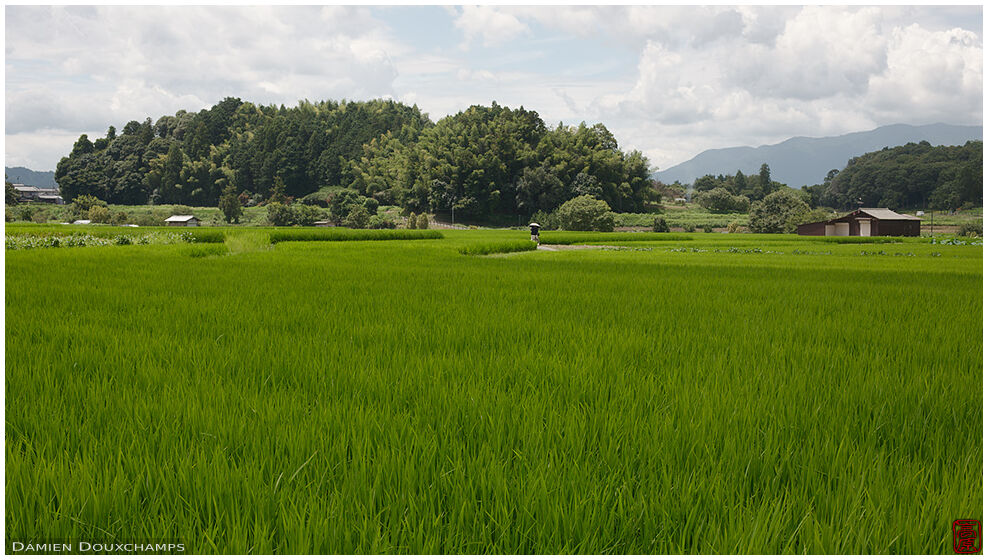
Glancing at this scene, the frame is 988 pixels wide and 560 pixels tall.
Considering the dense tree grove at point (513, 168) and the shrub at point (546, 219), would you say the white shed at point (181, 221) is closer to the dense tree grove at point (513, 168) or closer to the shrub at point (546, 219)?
the dense tree grove at point (513, 168)

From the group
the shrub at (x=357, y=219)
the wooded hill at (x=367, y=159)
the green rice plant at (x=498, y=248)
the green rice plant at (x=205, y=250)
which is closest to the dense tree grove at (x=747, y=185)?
the wooded hill at (x=367, y=159)

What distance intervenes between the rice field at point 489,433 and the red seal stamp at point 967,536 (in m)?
0.03

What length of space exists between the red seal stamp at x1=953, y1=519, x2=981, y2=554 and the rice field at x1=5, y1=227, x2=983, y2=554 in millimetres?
34

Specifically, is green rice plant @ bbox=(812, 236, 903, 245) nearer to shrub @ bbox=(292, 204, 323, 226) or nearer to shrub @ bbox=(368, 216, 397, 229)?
shrub @ bbox=(368, 216, 397, 229)

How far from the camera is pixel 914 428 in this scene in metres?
2.25

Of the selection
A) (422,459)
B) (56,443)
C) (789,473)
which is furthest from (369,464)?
(789,473)

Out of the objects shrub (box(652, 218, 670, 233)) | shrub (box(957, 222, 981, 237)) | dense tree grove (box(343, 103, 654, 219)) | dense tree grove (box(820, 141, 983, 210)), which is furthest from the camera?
dense tree grove (box(820, 141, 983, 210))

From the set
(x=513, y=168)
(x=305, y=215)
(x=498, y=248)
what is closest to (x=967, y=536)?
(x=498, y=248)

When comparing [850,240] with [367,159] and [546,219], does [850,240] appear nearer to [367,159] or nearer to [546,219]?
[546,219]

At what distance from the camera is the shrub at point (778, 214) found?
5466 centimetres

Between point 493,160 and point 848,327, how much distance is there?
70332mm

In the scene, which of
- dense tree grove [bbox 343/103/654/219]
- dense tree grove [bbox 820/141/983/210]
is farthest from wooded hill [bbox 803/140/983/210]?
dense tree grove [bbox 343/103/654/219]

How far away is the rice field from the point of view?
58.6 inches

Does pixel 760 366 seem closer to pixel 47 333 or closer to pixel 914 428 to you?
pixel 914 428
